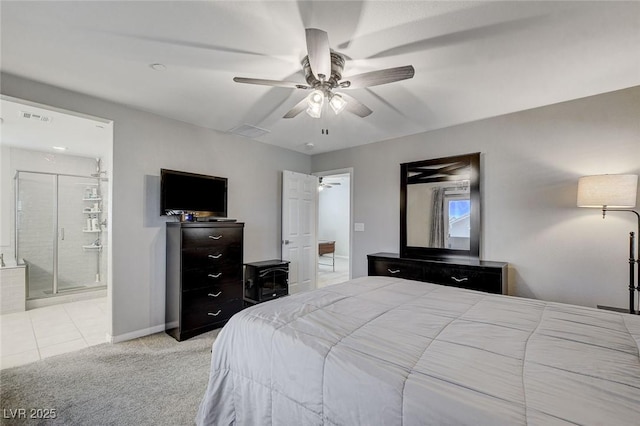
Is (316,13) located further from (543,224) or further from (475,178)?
(543,224)

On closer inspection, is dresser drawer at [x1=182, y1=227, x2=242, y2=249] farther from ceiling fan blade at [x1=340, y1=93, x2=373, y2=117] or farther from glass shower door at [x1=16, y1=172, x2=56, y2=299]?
glass shower door at [x1=16, y1=172, x2=56, y2=299]

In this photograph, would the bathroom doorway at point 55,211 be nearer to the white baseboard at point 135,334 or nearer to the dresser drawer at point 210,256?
the white baseboard at point 135,334

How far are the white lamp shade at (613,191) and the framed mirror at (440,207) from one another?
1.06 metres

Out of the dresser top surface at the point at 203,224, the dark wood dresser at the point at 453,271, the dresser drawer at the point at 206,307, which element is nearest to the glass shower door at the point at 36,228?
the dresser top surface at the point at 203,224

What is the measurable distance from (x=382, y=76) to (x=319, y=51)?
48cm

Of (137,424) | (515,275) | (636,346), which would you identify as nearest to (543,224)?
(515,275)

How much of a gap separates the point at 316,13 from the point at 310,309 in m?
1.77

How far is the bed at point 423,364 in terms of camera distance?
86cm

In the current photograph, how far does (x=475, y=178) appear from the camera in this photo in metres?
3.42

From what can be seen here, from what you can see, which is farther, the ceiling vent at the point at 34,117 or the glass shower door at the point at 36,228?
the glass shower door at the point at 36,228

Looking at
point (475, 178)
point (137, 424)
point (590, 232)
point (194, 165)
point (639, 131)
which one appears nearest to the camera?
point (137, 424)

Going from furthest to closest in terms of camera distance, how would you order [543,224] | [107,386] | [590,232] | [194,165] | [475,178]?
[194,165]
[475,178]
[543,224]
[590,232]
[107,386]

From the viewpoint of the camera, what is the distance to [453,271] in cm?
317

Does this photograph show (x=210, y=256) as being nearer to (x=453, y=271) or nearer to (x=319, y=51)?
(x=319, y=51)
